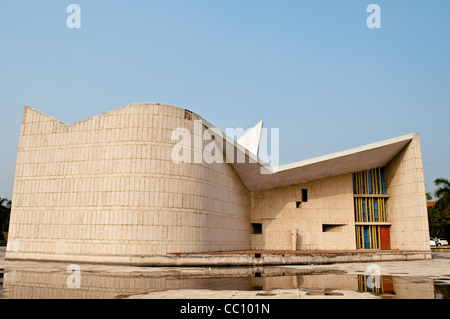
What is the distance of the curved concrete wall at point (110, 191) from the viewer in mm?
19312

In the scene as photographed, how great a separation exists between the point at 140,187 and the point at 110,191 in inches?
64.5

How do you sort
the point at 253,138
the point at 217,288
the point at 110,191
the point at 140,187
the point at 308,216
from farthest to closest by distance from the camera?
the point at 253,138, the point at 308,216, the point at 110,191, the point at 140,187, the point at 217,288

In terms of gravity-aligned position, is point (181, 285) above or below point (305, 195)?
below

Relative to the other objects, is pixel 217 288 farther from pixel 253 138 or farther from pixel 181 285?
pixel 253 138

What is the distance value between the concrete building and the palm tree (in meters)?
18.9

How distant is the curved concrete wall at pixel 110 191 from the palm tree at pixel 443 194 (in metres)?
32.1

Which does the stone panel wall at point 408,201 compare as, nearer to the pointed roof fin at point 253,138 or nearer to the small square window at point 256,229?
the small square window at point 256,229

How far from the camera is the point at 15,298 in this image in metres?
8.48

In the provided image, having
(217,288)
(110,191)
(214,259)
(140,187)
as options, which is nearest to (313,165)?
(214,259)

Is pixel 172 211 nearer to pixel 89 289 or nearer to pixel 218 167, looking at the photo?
pixel 218 167

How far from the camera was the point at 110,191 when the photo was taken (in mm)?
19703

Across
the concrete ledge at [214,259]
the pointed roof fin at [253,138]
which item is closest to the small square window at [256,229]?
the pointed roof fin at [253,138]

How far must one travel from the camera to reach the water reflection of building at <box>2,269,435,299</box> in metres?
9.12

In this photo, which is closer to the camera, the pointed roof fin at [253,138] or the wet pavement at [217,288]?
the wet pavement at [217,288]
